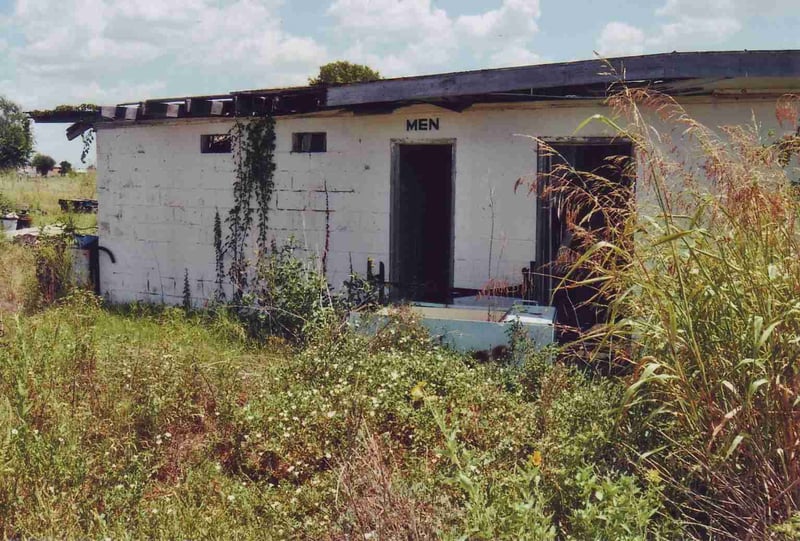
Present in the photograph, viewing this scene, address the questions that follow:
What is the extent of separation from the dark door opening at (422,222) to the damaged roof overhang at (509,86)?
0.93 metres

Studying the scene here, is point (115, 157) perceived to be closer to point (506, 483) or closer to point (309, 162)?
point (309, 162)

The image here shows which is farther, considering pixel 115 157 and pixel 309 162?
pixel 115 157

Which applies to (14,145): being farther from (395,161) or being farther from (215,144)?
(395,161)

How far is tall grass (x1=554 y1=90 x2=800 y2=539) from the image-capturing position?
3.42 m

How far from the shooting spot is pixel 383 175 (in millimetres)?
9406

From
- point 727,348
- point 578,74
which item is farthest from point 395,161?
point 727,348

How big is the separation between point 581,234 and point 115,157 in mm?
9226

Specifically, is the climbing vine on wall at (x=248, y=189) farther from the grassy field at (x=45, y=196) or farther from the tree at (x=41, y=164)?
the tree at (x=41, y=164)

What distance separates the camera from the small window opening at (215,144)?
10.6 meters

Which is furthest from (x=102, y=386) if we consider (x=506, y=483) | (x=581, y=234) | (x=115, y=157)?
(x=115, y=157)

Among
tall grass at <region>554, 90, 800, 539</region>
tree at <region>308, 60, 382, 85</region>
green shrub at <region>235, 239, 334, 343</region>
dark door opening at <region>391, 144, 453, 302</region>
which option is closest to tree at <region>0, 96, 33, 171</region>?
tree at <region>308, 60, 382, 85</region>

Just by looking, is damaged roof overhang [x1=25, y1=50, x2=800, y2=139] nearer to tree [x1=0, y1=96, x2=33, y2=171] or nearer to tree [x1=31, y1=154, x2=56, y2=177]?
tree [x1=0, y1=96, x2=33, y2=171]

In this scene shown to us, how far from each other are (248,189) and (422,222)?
2.34 meters

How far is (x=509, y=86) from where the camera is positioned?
758 cm
